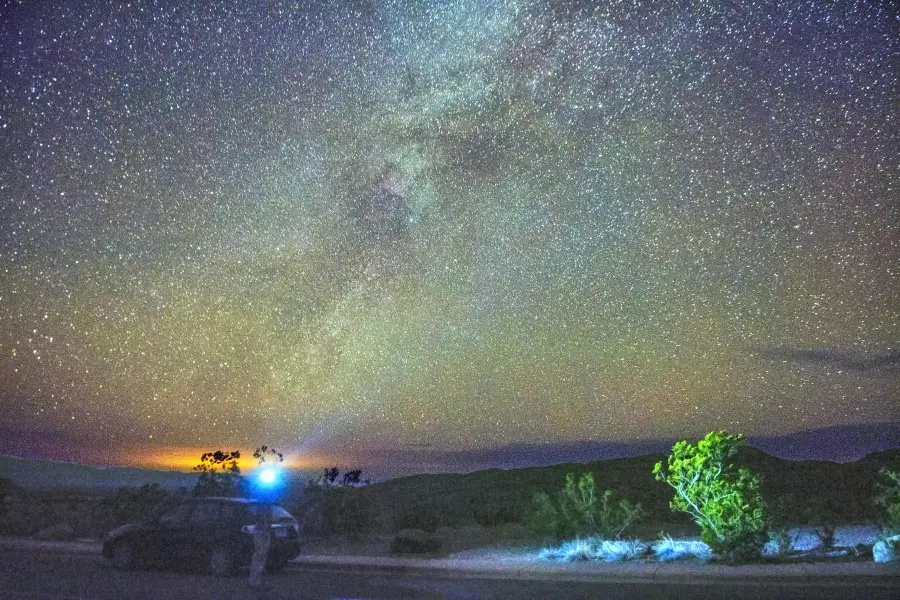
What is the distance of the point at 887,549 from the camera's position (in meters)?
13.0

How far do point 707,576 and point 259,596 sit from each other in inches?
279

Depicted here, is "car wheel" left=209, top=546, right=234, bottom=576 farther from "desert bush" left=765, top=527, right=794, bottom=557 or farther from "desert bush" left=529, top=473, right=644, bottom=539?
"desert bush" left=765, top=527, right=794, bottom=557

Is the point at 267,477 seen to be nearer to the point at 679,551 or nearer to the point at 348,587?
the point at 348,587

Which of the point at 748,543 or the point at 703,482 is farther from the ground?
the point at 703,482

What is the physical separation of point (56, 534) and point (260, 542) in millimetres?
12659

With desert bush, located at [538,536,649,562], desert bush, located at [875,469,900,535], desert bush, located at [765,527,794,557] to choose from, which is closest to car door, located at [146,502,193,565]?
desert bush, located at [538,536,649,562]

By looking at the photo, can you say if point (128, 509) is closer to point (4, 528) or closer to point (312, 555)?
point (4, 528)

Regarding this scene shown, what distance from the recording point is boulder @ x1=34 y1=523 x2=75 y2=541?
22.0 meters

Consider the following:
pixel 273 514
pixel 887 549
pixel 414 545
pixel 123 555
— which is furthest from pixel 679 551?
pixel 123 555

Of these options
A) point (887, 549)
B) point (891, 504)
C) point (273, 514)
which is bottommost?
point (887, 549)

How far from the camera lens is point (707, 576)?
1228 cm

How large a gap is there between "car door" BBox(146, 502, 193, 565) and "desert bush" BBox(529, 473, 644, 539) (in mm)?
7479

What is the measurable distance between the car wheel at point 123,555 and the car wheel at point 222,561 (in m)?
1.95

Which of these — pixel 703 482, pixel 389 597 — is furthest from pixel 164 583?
pixel 703 482
